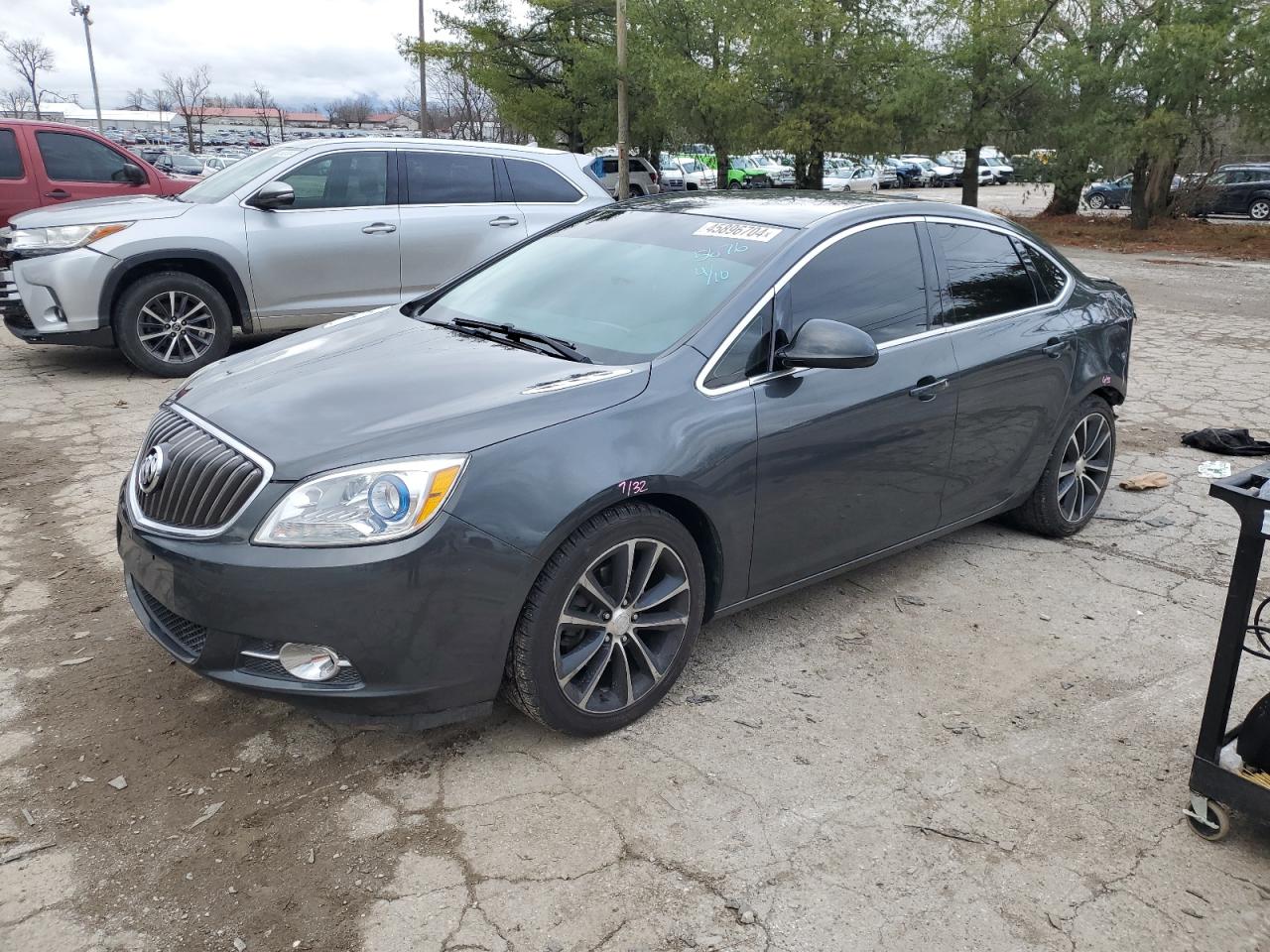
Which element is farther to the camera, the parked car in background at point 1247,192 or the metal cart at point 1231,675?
the parked car in background at point 1247,192

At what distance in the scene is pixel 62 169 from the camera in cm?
1022

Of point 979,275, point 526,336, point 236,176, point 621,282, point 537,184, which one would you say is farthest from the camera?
point 537,184

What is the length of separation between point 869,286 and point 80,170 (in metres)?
9.28

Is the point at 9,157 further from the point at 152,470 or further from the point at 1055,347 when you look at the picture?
the point at 1055,347

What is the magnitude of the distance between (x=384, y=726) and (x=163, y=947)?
75 cm

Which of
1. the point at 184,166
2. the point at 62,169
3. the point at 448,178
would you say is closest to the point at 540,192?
the point at 448,178

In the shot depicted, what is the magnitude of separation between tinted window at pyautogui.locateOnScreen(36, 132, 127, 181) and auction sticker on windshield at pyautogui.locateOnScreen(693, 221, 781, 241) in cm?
823

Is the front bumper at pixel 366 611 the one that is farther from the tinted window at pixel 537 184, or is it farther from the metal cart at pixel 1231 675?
the tinted window at pixel 537 184

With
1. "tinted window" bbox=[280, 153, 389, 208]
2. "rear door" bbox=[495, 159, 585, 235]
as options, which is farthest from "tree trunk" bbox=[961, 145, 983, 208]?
"tinted window" bbox=[280, 153, 389, 208]

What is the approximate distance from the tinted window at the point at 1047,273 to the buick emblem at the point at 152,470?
12.3ft

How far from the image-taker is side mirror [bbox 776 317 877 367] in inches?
136

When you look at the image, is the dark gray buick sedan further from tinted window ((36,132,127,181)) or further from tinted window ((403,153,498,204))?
tinted window ((36,132,127,181))

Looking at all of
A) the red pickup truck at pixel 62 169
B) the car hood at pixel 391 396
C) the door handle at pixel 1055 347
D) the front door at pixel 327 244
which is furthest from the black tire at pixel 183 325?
the door handle at pixel 1055 347

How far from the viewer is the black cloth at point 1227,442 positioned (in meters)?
Result: 6.49
